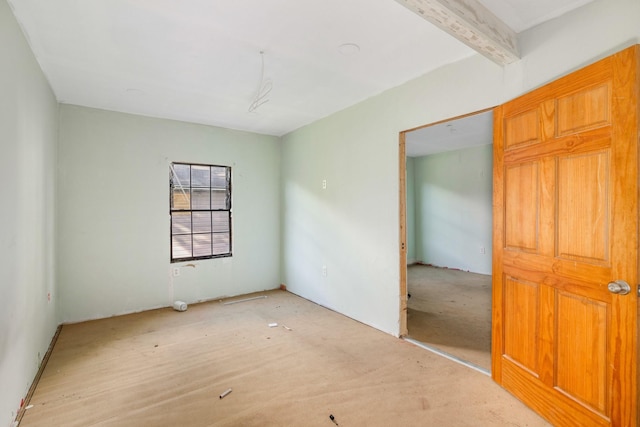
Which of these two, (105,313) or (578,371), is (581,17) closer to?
(578,371)

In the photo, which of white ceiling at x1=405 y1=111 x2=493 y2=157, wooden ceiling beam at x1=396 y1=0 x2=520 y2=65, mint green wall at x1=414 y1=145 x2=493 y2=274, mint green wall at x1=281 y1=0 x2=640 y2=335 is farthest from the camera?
mint green wall at x1=414 y1=145 x2=493 y2=274

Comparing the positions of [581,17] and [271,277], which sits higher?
[581,17]

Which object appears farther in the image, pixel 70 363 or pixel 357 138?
pixel 357 138

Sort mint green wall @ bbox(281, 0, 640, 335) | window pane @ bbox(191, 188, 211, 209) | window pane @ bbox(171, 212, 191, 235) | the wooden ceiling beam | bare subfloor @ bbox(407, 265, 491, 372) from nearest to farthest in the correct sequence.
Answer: the wooden ceiling beam → mint green wall @ bbox(281, 0, 640, 335) → bare subfloor @ bbox(407, 265, 491, 372) → window pane @ bbox(171, 212, 191, 235) → window pane @ bbox(191, 188, 211, 209)

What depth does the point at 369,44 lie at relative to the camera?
2.35 metres

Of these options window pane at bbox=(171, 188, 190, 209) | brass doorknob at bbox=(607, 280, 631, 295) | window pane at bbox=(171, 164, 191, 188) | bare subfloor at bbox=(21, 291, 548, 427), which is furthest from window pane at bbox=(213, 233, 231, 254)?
brass doorknob at bbox=(607, 280, 631, 295)

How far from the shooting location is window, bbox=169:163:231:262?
4359 millimetres

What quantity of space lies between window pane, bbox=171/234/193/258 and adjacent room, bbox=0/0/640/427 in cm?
2

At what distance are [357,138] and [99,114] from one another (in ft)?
10.5

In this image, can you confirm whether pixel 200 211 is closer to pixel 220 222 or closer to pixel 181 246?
pixel 220 222

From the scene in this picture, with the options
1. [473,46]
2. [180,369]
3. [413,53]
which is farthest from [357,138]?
[180,369]

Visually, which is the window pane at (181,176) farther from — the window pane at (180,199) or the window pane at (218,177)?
the window pane at (218,177)

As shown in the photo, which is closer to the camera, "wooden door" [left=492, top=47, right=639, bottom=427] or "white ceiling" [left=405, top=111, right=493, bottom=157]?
"wooden door" [left=492, top=47, right=639, bottom=427]

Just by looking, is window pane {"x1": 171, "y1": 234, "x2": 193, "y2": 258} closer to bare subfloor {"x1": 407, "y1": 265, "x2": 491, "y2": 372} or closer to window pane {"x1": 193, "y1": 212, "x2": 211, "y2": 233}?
window pane {"x1": 193, "y1": 212, "x2": 211, "y2": 233}
